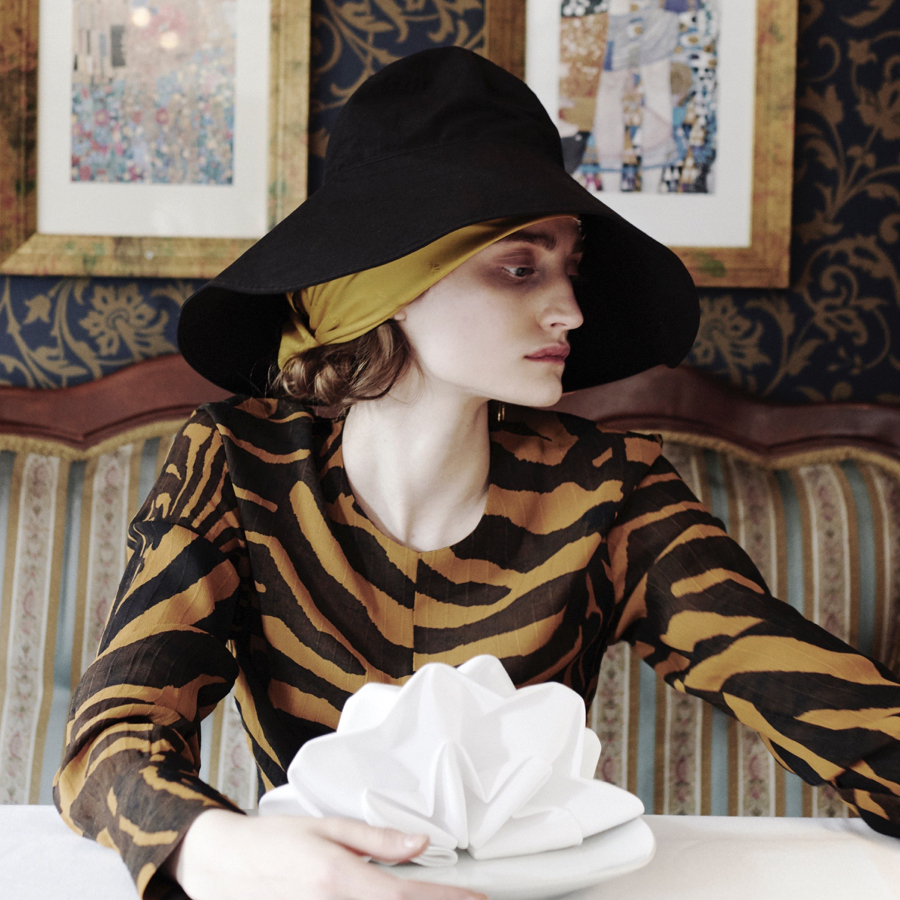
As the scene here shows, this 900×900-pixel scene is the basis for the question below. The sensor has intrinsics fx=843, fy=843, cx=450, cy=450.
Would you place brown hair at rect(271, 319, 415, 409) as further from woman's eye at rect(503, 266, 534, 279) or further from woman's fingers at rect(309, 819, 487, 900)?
woman's fingers at rect(309, 819, 487, 900)

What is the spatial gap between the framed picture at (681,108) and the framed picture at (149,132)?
44 cm

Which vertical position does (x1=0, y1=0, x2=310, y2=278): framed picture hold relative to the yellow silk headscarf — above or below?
above

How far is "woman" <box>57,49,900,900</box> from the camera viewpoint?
0.79m

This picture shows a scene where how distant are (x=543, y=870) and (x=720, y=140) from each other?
1468 millimetres

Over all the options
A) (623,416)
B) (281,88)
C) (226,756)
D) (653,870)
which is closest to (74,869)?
(653,870)

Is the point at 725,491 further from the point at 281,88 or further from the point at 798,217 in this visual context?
the point at 281,88

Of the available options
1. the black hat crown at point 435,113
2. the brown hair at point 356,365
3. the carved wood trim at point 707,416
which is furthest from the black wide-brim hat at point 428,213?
the carved wood trim at point 707,416

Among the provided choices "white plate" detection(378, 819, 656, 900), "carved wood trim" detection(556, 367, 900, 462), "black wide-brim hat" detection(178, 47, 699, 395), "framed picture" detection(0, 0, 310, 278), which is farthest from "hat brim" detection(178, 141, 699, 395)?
"framed picture" detection(0, 0, 310, 278)

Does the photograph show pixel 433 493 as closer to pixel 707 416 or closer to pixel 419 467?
pixel 419 467

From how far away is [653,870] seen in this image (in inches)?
23.8

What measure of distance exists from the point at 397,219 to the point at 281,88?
3.18 ft

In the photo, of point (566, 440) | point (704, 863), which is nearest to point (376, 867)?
point (704, 863)

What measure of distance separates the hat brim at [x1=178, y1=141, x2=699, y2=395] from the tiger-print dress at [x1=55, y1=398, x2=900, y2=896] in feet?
0.31

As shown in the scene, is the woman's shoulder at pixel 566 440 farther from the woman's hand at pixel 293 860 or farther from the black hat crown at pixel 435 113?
the woman's hand at pixel 293 860
